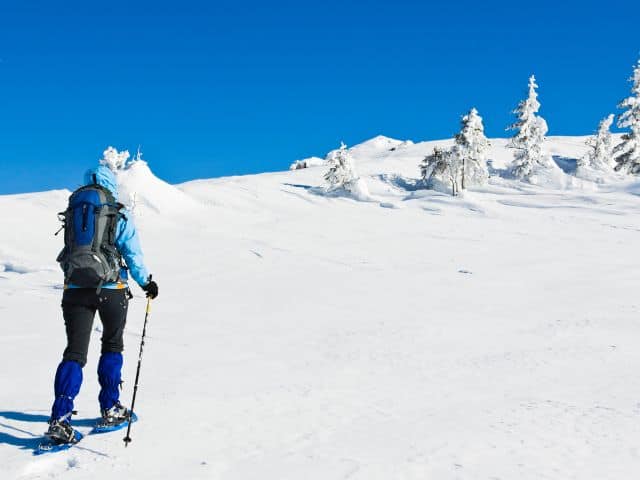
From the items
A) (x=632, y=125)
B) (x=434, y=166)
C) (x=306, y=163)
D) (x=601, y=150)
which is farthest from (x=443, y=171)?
(x=306, y=163)

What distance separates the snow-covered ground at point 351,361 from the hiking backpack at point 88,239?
1319 mm

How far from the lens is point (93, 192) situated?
4387 millimetres

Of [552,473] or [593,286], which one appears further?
[593,286]

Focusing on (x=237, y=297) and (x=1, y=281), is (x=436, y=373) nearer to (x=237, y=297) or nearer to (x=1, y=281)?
(x=237, y=297)

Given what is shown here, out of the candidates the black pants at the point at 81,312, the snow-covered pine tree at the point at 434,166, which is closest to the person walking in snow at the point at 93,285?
the black pants at the point at 81,312

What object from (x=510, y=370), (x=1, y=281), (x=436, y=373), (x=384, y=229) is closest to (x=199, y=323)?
(x=436, y=373)

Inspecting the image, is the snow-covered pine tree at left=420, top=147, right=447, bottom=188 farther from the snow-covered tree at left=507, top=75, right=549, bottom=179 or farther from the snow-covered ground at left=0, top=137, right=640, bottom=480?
the snow-covered ground at left=0, top=137, right=640, bottom=480

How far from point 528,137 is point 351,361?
51.4 meters

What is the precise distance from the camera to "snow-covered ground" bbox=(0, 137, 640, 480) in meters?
3.98

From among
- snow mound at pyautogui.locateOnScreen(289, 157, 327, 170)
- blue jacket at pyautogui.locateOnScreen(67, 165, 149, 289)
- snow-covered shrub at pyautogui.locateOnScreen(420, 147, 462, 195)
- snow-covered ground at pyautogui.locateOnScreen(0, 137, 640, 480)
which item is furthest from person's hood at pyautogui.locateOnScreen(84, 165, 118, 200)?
snow mound at pyautogui.locateOnScreen(289, 157, 327, 170)

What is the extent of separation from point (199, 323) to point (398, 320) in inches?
143

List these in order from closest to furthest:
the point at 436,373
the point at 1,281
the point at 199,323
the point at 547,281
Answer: the point at 436,373
the point at 199,323
the point at 1,281
the point at 547,281

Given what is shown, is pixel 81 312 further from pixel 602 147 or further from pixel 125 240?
pixel 602 147

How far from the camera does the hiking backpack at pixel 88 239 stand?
428 centimetres
